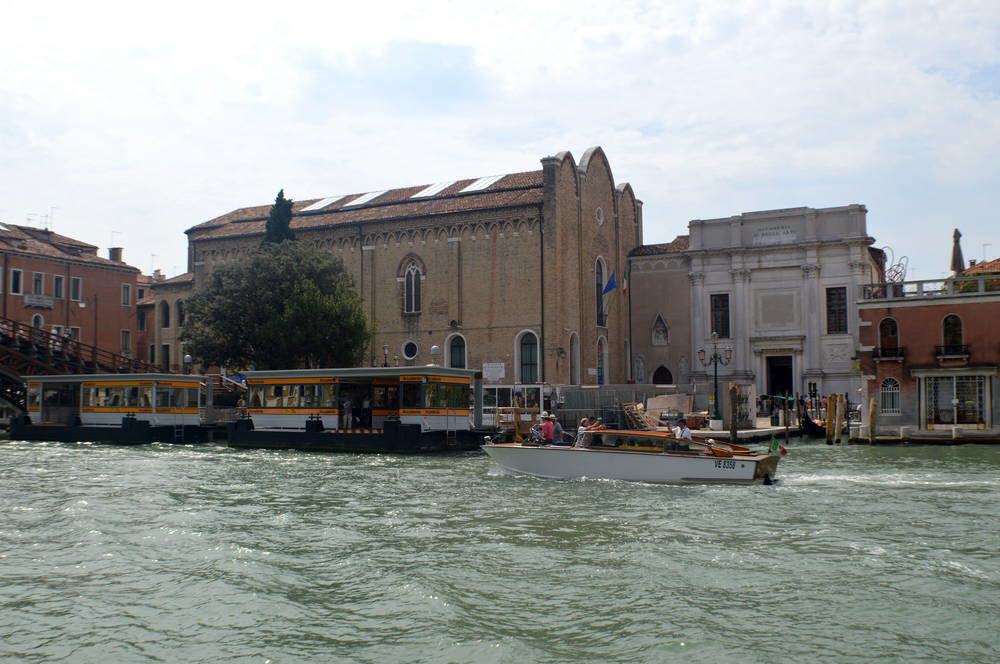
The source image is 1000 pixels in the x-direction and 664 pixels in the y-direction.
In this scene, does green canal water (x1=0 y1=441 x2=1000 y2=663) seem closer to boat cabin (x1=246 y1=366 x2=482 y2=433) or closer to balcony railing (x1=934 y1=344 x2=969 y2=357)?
boat cabin (x1=246 y1=366 x2=482 y2=433)

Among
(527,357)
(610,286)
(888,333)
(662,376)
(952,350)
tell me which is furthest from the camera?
(662,376)

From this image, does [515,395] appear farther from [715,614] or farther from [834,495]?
[715,614]

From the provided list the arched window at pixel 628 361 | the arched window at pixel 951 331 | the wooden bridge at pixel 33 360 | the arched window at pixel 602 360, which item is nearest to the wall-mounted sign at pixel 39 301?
the wooden bridge at pixel 33 360

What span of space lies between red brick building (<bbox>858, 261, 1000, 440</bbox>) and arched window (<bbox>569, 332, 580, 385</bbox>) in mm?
12286

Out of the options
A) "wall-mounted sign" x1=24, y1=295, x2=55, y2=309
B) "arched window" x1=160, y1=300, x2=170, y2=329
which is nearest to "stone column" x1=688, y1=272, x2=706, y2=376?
"arched window" x1=160, y1=300, x2=170, y2=329

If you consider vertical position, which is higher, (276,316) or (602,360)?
(276,316)

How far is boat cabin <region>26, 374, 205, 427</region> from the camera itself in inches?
1337

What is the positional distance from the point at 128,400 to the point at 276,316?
6.19 metres

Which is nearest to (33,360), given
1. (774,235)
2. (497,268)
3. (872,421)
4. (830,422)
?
(497,268)

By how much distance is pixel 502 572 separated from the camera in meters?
11.2

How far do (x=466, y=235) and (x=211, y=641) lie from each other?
34.0 m

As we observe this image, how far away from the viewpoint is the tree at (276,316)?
35969mm

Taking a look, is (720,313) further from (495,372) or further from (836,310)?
(495,372)

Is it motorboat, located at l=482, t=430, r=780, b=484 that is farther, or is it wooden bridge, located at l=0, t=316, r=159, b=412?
wooden bridge, located at l=0, t=316, r=159, b=412
